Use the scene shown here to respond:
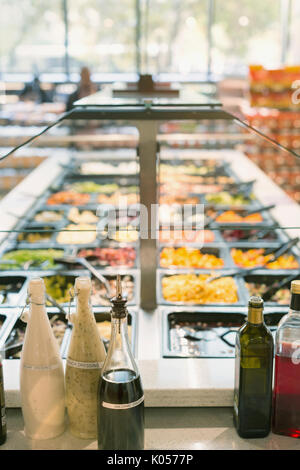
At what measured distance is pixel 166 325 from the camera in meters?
1.78

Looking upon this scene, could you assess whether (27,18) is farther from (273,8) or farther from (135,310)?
(135,310)

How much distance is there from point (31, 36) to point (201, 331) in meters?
8.14

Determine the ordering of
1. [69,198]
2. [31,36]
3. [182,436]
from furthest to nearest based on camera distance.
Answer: [31,36] → [69,198] → [182,436]

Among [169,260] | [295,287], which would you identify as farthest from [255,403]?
[169,260]

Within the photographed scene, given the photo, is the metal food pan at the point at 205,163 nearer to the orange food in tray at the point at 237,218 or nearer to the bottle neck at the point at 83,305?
Answer: the orange food in tray at the point at 237,218

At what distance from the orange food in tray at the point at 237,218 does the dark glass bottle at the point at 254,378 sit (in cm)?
181

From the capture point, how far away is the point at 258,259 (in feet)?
8.32

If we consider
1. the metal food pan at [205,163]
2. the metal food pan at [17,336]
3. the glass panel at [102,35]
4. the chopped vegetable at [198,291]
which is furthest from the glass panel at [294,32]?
the metal food pan at [17,336]

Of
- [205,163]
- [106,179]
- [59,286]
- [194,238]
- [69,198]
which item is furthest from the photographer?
[205,163]

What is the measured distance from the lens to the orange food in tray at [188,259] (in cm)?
245

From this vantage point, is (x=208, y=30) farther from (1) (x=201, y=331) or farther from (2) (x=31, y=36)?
(1) (x=201, y=331)

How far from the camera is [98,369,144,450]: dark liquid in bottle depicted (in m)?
1.14
